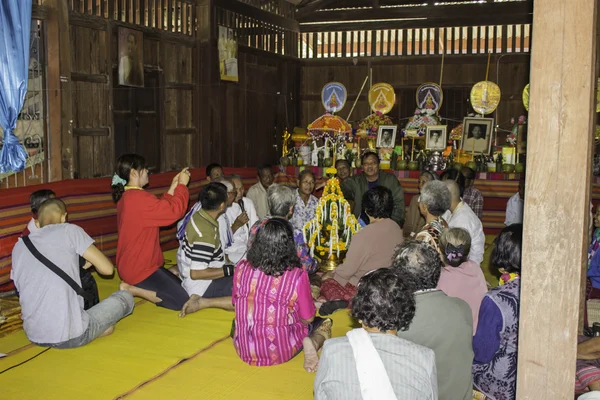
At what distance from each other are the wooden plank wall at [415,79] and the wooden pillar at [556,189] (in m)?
9.04

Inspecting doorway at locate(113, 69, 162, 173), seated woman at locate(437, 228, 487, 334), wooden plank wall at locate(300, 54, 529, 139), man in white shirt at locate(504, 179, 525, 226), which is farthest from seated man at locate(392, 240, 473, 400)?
wooden plank wall at locate(300, 54, 529, 139)

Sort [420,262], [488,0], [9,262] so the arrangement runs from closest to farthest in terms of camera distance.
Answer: [420,262] → [9,262] → [488,0]

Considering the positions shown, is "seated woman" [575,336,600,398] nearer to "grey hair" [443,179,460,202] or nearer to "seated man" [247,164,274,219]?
"grey hair" [443,179,460,202]

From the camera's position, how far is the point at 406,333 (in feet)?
8.68

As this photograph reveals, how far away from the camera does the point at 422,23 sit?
1093 cm

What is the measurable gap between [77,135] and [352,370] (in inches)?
204

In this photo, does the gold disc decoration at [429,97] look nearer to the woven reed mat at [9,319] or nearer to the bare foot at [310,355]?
the bare foot at [310,355]

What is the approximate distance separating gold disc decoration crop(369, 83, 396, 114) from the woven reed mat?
6.57 m

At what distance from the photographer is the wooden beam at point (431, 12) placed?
10.4 metres

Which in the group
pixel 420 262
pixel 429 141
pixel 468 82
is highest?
pixel 468 82

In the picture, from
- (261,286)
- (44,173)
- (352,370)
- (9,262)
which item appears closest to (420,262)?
(352,370)

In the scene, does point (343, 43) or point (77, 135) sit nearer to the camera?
point (77, 135)

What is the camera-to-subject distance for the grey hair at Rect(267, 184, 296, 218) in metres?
4.50

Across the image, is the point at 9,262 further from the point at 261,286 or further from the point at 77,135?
the point at 261,286
